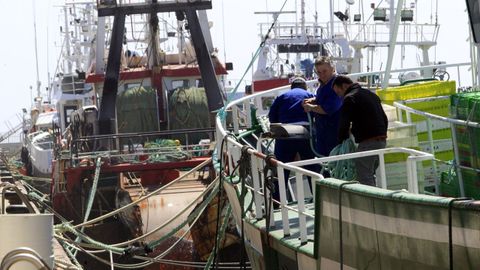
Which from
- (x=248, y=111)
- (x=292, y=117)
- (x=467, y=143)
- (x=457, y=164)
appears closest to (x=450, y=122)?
(x=467, y=143)

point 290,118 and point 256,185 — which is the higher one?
point 290,118

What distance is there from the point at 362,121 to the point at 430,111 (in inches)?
116

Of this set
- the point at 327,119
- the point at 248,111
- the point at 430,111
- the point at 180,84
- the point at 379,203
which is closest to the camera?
the point at 379,203

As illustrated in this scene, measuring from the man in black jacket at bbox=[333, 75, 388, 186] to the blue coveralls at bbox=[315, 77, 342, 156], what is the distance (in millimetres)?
805

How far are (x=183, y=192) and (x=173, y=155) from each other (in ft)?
3.67

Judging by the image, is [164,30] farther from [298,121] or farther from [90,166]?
[298,121]

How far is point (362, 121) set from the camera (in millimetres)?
8719

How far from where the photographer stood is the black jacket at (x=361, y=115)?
28.2 ft

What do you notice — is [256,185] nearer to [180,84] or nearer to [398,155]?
[398,155]

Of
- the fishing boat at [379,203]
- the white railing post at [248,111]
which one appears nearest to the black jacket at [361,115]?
the fishing boat at [379,203]

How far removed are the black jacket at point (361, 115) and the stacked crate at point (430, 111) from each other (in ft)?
6.86

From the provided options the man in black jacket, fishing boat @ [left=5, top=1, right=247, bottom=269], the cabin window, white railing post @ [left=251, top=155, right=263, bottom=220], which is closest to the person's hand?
white railing post @ [left=251, top=155, right=263, bottom=220]

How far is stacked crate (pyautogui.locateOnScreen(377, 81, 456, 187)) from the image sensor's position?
36.1 ft

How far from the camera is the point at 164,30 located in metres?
28.1
